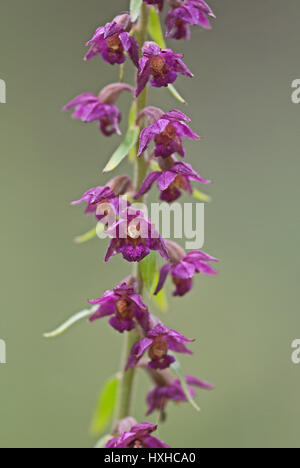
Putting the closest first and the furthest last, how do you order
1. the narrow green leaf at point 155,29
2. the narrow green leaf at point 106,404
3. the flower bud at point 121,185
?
the flower bud at point 121,185
the narrow green leaf at point 155,29
the narrow green leaf at point 106,404

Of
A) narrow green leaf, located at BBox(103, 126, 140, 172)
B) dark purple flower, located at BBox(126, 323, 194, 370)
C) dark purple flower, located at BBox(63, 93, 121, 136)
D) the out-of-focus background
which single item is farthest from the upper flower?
the out-of-focus background

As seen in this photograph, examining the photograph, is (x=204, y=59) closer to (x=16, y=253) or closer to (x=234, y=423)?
(x=16, y=253)

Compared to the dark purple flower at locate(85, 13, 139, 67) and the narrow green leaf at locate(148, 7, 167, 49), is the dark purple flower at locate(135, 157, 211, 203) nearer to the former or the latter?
the dark purple flower at locate(85, 13, 139, 67)

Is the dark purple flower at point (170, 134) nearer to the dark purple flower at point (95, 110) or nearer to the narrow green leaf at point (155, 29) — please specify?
the dark purple flower at point (95, 110)

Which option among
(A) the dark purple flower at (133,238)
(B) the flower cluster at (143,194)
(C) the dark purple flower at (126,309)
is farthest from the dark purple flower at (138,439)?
(A) the dark purple flower at (133,238)

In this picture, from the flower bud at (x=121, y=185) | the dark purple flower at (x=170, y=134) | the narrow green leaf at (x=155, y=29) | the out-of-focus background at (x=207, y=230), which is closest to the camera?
the dark purple flower at (x=170, y=134)

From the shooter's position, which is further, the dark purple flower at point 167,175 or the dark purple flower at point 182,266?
the dark purple flower at point 182,266

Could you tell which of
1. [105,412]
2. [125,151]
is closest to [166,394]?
[105,412]
